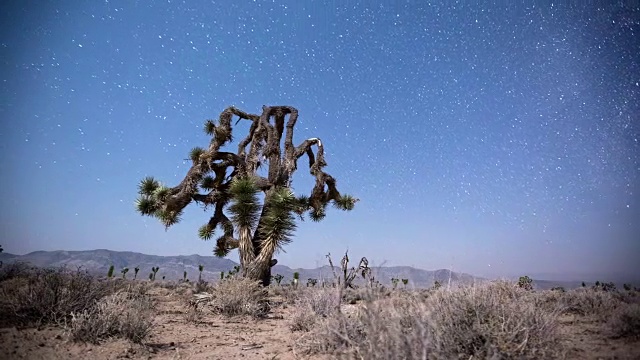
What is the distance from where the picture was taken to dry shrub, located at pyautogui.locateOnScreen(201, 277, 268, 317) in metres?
8.02

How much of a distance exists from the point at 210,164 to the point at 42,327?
7.58 metres

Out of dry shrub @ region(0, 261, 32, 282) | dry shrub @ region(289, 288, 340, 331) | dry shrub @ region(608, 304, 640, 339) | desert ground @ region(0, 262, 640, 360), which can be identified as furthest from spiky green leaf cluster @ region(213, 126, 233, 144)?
dry shrub @ region(608, 304, 640, 339)

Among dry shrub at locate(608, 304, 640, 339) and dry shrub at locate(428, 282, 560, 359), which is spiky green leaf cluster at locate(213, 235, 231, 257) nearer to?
dry shrub at locate(428, 282, 560, 359)

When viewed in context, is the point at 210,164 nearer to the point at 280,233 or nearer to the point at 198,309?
the point at 280,233

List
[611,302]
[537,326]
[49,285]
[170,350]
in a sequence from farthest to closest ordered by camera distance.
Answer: [611,302], [49,285], [170,350], [537,326]

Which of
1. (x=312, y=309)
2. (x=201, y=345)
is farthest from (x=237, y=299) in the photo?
(x=201, y=345)

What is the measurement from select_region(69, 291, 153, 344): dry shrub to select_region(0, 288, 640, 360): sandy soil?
5.6 inches

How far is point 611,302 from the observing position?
7824 mm

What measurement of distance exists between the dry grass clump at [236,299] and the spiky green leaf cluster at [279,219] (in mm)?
1916

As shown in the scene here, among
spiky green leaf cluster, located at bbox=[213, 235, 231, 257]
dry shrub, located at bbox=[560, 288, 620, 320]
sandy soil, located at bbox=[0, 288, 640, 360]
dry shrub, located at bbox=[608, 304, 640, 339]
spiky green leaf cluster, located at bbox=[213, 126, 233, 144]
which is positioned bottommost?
sandy soil, located at bbox=[0, 288, 640, 360]

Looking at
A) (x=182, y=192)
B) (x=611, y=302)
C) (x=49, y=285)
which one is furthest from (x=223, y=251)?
(x=611, y=302)

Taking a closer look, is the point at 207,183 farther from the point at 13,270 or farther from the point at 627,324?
the point at 627,324

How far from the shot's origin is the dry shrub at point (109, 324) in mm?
4625

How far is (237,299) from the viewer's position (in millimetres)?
8102
